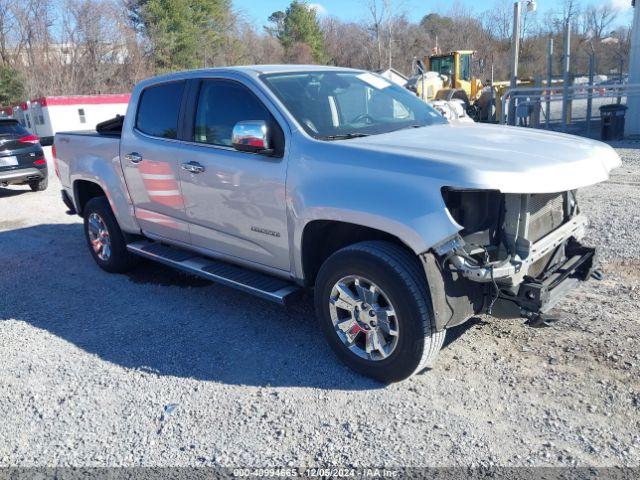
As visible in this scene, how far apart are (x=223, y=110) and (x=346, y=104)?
3.25 ft

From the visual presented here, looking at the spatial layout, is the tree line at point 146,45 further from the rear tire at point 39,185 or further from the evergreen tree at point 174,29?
the rear tire at point 39,185

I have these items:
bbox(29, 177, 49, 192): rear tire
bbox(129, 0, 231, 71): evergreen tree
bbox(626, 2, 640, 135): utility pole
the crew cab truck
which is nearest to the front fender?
the crew cab truck

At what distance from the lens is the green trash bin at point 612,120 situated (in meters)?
15.4

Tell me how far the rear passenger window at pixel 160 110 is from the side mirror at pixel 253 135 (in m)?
1.21

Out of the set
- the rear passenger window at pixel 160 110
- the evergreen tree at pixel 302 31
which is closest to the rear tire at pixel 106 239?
the rear passenger window at pixel 160 110

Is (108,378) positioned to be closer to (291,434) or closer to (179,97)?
(291,434)

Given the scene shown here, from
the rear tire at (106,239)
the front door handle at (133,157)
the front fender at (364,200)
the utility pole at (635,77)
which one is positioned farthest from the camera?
the utility pole at (635,77)

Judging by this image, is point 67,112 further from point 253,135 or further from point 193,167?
point 253,135

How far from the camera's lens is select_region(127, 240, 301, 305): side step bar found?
4.21 m

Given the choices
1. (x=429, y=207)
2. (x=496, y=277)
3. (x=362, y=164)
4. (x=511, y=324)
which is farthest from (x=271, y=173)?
(x=511, y=324)

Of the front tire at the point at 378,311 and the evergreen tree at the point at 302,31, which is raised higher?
the evergreen tree at the point at 302,31

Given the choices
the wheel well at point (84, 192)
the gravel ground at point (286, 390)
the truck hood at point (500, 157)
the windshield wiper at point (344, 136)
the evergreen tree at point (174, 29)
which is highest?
the evergreen tree at point (174, 29)

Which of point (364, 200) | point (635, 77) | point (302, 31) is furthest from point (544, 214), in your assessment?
point (302, 31)

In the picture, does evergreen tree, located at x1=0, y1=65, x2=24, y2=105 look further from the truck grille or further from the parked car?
the truck grille
